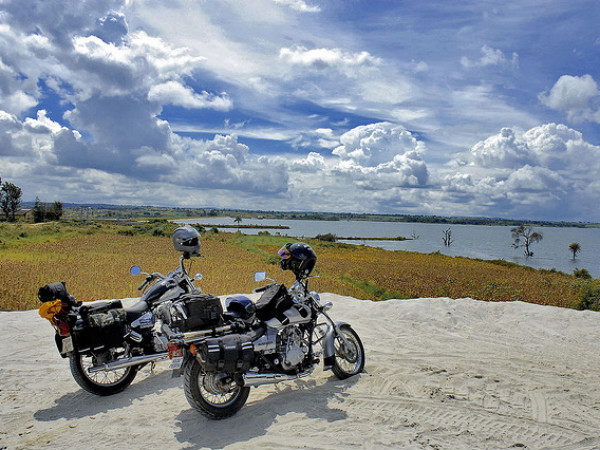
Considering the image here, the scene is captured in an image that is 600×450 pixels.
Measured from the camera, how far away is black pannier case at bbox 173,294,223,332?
5274 millimetres

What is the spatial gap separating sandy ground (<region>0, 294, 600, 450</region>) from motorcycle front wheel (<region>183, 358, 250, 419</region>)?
5.8 inches

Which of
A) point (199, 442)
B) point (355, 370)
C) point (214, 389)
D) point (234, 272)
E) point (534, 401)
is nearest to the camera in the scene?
point (199, 442)

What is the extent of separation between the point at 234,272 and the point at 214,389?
13.4 metres

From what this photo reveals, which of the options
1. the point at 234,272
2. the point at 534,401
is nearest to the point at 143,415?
the point at 534,401

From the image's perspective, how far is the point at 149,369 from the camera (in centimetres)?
651

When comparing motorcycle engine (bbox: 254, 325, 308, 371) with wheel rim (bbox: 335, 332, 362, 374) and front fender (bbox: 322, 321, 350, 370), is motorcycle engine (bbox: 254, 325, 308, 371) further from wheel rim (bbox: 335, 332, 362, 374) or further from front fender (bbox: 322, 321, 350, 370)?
wheel rim (bbox: 335, 332, 362, 374)

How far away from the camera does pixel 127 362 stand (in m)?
5.37

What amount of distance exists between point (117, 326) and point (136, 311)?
42 cm

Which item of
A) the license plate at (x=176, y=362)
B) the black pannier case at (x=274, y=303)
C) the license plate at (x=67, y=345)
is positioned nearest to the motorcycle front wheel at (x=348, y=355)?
the black pannier case at (x=274, y=303)

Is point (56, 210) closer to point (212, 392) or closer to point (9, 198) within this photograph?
point (9, 198)

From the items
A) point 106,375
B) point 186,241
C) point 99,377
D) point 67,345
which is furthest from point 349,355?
point 67,345

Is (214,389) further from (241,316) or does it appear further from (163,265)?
(163,265)

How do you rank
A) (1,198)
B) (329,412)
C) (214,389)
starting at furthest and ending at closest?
1. (1,198)
2. (329,412)
3. (214,389)

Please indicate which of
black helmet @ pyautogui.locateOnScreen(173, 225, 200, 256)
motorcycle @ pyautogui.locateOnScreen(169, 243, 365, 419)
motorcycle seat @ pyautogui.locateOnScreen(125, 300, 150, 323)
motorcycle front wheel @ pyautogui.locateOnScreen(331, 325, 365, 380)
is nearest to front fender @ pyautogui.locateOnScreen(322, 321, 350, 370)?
motorcycle @ pyautogui.locateOnScreen(169, 243, 365, 419)
